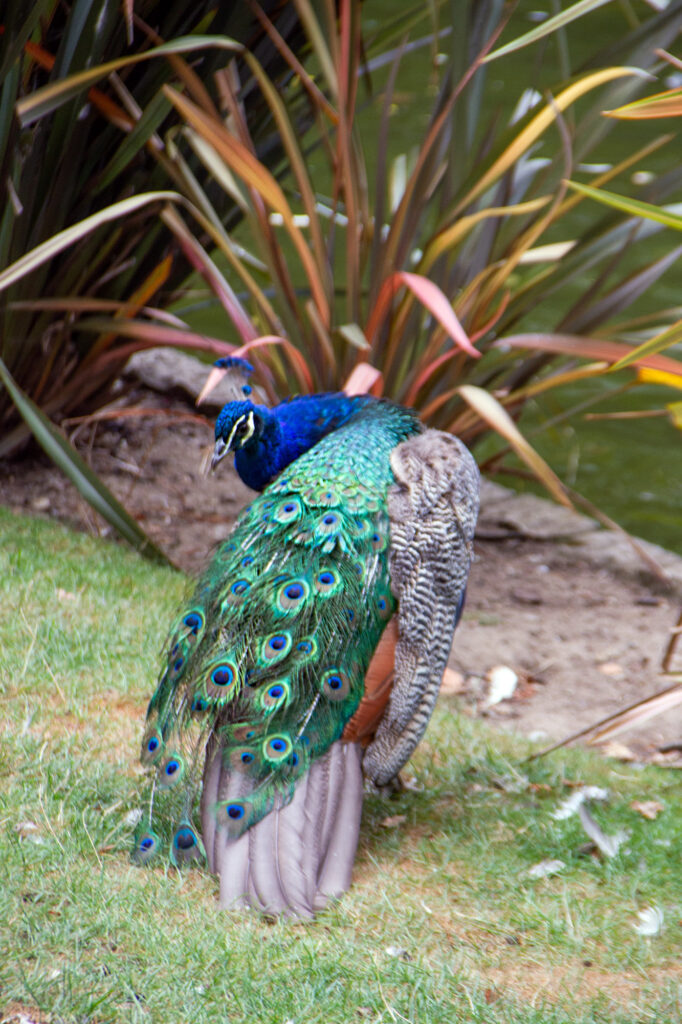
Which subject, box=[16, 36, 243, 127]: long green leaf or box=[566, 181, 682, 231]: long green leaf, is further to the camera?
box=[16, 36, 243, 127]: long green leaf

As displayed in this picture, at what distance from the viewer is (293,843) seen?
2533 mm

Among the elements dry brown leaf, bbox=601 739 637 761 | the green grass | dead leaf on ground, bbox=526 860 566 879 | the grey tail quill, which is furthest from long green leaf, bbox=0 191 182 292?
dry brown leaf, bbox=601 739 637 761

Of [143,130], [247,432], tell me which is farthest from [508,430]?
[143,130]

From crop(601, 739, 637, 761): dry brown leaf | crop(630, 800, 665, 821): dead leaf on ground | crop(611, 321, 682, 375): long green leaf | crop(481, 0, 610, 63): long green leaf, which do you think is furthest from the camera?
crop(601, 739, 637, 761): dry brown leaf

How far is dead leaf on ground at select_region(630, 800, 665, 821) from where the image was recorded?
10.5 ft

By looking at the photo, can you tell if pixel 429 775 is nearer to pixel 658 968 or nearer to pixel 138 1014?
pixel 658 968

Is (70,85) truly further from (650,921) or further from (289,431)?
(650,921)

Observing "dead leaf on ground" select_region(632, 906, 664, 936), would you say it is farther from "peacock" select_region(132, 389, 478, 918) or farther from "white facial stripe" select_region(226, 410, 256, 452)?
"white facial stripe" select_region(226, 410, 256, 452)

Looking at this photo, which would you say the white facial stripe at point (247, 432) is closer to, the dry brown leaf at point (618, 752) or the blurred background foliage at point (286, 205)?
the blurred background foliage at point (286, 205)

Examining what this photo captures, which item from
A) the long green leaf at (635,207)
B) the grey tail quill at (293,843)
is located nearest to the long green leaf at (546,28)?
the long green leaf at (635,207)

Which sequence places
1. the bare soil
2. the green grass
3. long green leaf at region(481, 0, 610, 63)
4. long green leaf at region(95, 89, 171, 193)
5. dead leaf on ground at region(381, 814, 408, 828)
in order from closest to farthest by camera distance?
the green grass < long green leaf at region(481, 0, 610, 63) < dead leaf on ground at region(381, 814, 408, 828) < long green leaf at region(95, 89, 171, 193) < the bare soil

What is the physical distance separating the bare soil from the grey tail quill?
1371 millimetres

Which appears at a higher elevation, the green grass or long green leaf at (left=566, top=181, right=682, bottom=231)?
long green leaf at (left=566, top=181, right=682, bottom=231)

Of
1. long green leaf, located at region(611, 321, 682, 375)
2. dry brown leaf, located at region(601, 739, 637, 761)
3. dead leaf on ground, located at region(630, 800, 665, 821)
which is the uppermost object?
long green leaf, located at region(611, 321, 682, 375)
